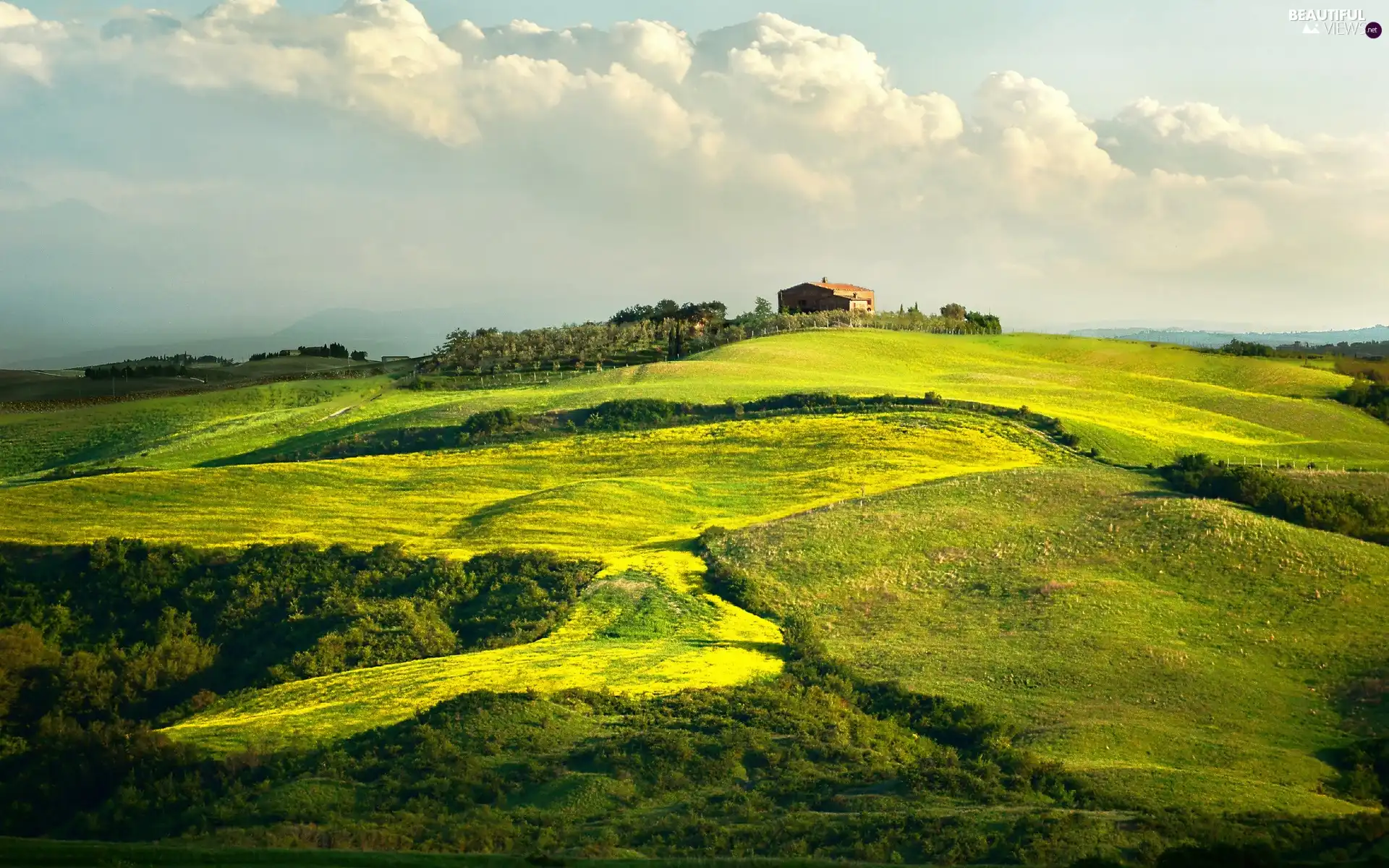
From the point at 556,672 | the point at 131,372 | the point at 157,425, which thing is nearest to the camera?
the point at 556,672

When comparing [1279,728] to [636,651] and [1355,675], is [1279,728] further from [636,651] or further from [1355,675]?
[636,651]

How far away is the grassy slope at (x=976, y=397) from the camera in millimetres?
69062

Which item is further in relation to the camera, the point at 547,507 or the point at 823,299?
the point at 823,299

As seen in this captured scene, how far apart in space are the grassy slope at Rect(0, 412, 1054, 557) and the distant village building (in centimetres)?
7610

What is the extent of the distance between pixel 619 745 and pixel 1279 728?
17.6 m

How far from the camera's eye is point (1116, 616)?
37.9m

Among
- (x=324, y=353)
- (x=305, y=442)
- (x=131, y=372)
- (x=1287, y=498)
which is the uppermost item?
(x=324, y=353)

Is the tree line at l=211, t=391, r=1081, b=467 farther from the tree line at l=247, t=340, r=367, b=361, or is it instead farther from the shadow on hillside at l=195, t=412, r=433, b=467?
the tree line at l=247, t=340, r=367, b=361

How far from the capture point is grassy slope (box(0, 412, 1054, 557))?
167ft

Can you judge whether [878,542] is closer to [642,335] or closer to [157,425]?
[157,425]

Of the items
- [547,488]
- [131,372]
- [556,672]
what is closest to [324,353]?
[131,372]

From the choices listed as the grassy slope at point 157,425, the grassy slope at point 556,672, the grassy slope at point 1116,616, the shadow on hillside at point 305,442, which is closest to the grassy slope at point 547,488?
A: the grassy slope at point 1116,616

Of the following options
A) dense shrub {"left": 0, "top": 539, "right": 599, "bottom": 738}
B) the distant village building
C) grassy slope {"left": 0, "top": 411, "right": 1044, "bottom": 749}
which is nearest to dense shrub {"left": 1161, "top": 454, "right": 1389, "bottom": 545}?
grassy slope {"left": 0, "top": 411, "right": 1044, "bottom": 749}

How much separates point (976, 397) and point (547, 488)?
30300 millimetres
